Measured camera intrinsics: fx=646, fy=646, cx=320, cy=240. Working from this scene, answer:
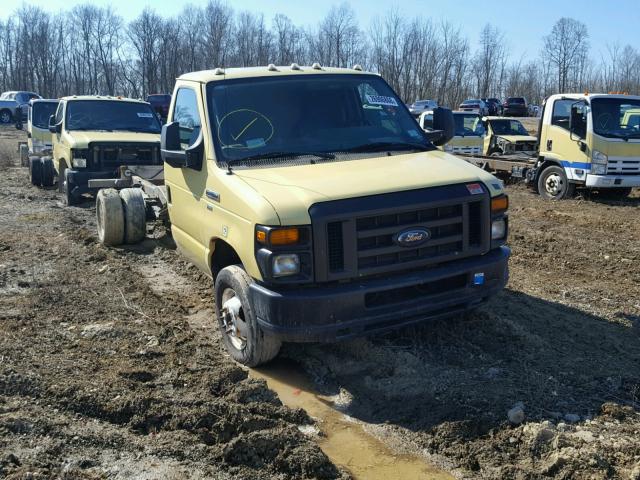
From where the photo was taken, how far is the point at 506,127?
63.8 ft

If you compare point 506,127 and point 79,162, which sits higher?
point 506,127

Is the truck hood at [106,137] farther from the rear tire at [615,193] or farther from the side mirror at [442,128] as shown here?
the rear tire at [615,193]

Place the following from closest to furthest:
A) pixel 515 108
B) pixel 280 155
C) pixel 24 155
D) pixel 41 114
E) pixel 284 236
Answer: pixel 284 236 → pixel 280 155 → pixel 41 114 → pixel 24 155 → pixel 515 108

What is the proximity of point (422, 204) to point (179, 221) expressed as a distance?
280 cm

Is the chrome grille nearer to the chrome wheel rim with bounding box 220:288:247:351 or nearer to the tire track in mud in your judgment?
the chrome wheel rim with bounding box 220:288:247:351

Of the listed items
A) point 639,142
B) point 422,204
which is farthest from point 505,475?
point 639,142

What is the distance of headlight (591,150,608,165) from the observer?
1270 cm

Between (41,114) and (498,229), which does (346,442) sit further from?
(41,114)

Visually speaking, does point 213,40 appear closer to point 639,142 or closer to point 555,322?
point 639,142

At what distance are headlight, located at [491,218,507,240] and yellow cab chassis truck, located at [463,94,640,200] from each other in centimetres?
879

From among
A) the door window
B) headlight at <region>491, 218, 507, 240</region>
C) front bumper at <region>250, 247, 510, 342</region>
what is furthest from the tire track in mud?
headlight at <region>491, 218, 507, 240</region>

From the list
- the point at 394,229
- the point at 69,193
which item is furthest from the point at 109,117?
the point at 394,229

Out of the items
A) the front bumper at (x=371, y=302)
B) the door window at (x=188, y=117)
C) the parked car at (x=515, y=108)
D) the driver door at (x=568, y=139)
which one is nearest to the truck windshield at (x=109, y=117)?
the door window at (x=188, y=117)

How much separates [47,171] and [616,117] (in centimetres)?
1257
